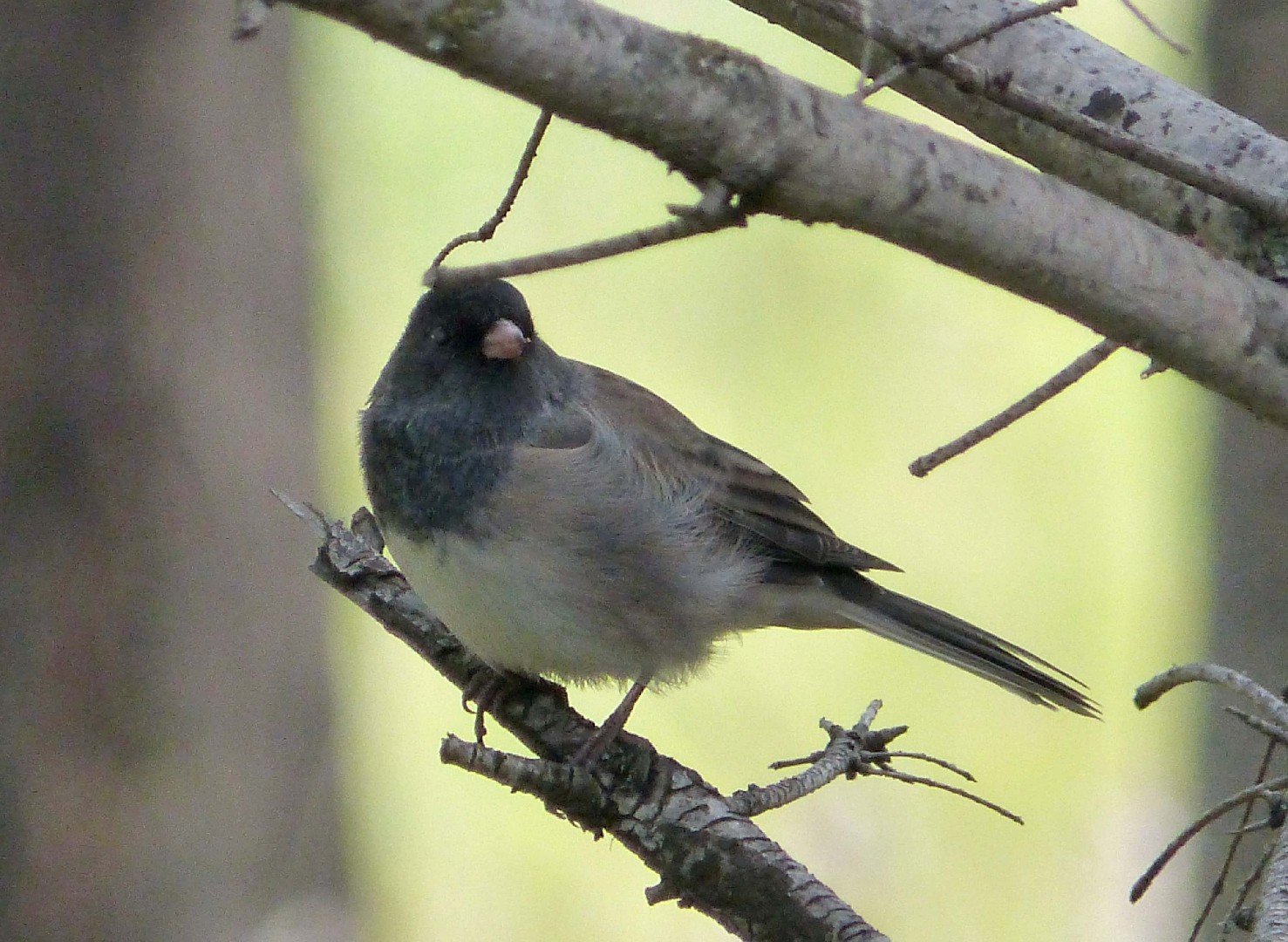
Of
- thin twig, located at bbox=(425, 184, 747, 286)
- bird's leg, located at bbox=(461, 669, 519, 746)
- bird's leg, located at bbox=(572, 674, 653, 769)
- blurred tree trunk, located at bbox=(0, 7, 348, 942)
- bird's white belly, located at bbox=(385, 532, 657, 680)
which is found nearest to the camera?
thin twig, located at bbox=(425, 184, 747, 286)

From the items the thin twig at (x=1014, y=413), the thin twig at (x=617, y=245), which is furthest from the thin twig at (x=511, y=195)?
the thin twig at (x=1014, y=413)

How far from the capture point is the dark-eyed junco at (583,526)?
2.04 meters

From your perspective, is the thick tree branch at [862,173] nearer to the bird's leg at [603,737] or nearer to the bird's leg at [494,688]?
the bird's leg at [603,737]

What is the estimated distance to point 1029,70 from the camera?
1.57 metres

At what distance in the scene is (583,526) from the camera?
2121 mm

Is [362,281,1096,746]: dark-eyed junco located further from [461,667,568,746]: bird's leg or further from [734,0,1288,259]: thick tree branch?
[734,0,1288,259]: thick tree branch

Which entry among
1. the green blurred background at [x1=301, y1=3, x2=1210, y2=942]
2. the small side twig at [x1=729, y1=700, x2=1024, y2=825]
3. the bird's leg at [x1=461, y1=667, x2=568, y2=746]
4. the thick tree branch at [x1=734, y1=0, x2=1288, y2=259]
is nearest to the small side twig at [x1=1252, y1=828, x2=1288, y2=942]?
the small side twig at [x1=729, y1=700, x2=1024, y2=825]

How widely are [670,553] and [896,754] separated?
71 centimetres

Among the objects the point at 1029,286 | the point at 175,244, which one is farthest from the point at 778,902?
the point at 175,244

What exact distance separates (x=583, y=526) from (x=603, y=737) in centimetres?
39

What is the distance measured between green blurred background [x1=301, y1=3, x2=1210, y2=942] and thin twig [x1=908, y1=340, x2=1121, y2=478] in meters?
2.54

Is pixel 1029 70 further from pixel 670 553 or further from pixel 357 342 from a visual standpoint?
pixel 357 342

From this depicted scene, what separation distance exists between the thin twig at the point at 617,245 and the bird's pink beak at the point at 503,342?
130 cm

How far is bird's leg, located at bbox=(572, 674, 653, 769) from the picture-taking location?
5.74 ft
